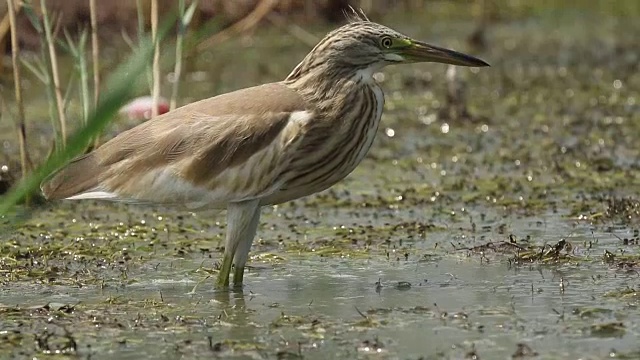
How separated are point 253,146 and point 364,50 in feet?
2.02

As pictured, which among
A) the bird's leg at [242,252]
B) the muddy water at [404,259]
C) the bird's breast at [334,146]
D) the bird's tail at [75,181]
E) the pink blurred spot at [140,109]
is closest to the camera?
the muddy water at [404,259]

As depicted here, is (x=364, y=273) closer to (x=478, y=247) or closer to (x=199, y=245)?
(x=478, y=247)

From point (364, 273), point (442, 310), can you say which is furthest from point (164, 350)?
point (364, 273)

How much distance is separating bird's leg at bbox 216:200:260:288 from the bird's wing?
A: 0.21ft

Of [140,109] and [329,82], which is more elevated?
[140,109]

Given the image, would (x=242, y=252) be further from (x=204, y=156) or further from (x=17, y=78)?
(x=17, y=78)

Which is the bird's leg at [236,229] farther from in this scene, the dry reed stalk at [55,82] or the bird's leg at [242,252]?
the dry reed stalk at [55,82]

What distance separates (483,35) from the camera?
512 inches

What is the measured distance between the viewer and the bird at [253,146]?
537 centimetres

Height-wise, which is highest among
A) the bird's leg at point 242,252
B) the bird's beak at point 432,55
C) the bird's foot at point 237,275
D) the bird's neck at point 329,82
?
the bird's beak at point 432,55

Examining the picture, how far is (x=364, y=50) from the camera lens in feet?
18.4

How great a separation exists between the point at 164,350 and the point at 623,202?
312cm

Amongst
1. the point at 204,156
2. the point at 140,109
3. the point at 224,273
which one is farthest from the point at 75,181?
the point at 140,109

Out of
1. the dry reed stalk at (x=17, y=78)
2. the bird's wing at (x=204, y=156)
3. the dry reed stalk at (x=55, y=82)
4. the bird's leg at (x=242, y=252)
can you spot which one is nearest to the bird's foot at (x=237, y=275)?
the bird's leg at (x=242, y=252)
